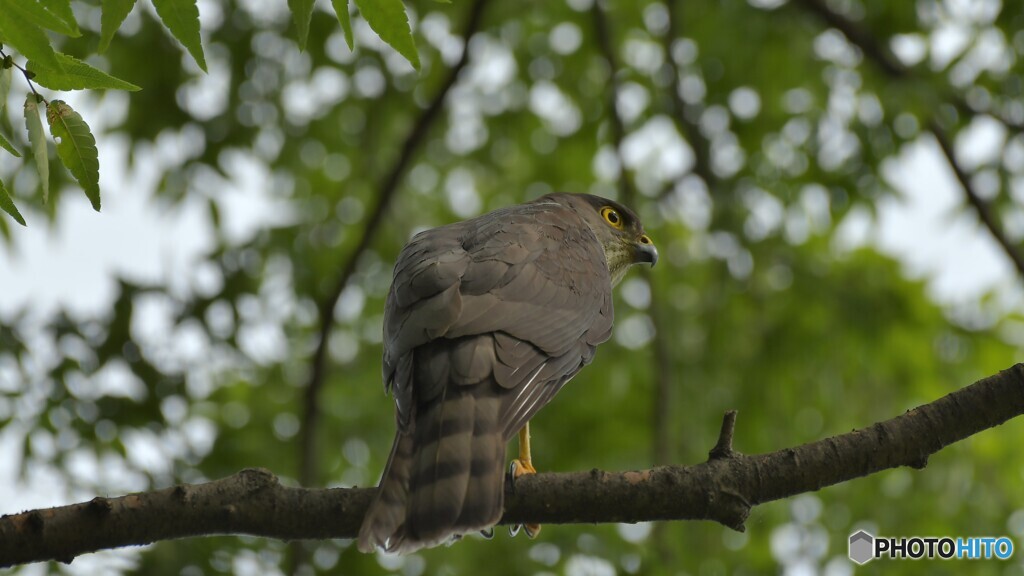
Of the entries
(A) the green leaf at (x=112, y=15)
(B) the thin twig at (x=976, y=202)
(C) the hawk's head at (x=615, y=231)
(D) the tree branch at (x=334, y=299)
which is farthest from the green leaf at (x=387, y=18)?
(B) the thin twig at (x=976, y=202)

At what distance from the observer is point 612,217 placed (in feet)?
17.8

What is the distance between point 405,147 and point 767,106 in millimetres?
2785

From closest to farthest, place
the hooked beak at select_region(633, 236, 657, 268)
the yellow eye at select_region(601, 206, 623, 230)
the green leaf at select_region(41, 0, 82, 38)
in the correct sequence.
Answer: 1. the green leaf at select_region(41, 0, 82, 38)
2. the hooked beak at select_region(633, 236, 657, 268)
3. the yellow eye at select_region(601, 206, 623, 230)

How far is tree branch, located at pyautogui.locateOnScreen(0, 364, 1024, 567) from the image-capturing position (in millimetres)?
2934

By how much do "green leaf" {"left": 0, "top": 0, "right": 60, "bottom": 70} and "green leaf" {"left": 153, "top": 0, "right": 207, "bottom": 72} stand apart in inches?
12.9

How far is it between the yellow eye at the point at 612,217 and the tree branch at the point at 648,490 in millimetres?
2415

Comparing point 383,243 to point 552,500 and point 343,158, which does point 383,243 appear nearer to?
point 343,158

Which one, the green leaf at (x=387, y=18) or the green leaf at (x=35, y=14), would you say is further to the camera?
the green leaf at (x=387, y=18)

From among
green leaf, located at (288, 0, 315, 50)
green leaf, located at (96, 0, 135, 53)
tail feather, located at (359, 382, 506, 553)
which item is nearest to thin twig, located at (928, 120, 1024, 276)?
tail feather, located at (359, 382, 506, 553)

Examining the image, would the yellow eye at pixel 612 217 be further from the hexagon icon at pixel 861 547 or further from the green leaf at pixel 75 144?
the green leaf at pixel 75 144

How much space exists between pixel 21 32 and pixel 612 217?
3.58 m

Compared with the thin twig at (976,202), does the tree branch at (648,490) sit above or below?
above

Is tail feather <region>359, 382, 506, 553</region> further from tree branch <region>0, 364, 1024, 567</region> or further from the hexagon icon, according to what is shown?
the hexagon icon

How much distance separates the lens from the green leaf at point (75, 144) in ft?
8.09
